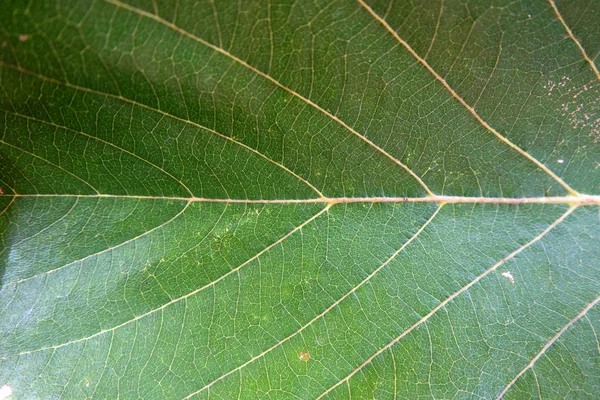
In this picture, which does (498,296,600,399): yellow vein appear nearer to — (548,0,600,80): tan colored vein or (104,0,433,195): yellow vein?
(104,0,433,195): yellow vein

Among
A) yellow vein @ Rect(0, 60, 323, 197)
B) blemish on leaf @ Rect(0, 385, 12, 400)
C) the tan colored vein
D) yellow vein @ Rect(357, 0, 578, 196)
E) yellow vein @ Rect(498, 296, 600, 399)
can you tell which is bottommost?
blemish on leaf @ Rect(0, 385, 12, 400)

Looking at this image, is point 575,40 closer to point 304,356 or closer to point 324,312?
point 324,312

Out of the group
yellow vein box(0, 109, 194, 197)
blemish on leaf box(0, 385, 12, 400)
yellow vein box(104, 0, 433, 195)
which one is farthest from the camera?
blemish on leaf box(0, 385, 12, 400)

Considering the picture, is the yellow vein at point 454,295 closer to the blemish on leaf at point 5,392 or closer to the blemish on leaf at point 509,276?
the blemish on leaf at point 509,276

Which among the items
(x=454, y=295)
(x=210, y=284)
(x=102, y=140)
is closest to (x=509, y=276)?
(x=454, y=295)

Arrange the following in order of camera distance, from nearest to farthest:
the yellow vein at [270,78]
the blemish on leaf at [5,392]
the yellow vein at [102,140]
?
the yellow vein at [270,78] → the yellow vein at [102,140] → the blemish on leaf at [5,392]

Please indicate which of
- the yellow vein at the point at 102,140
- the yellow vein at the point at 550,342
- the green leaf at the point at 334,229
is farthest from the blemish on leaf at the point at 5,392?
the yellow vein at the point at 550,342

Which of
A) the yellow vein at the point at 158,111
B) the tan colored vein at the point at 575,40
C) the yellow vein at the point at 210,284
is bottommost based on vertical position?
the yellow vein at the point at 210,284

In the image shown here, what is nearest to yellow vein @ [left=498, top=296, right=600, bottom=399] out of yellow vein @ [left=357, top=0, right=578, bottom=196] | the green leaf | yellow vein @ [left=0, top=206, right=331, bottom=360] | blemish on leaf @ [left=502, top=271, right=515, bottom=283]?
the green leaf
